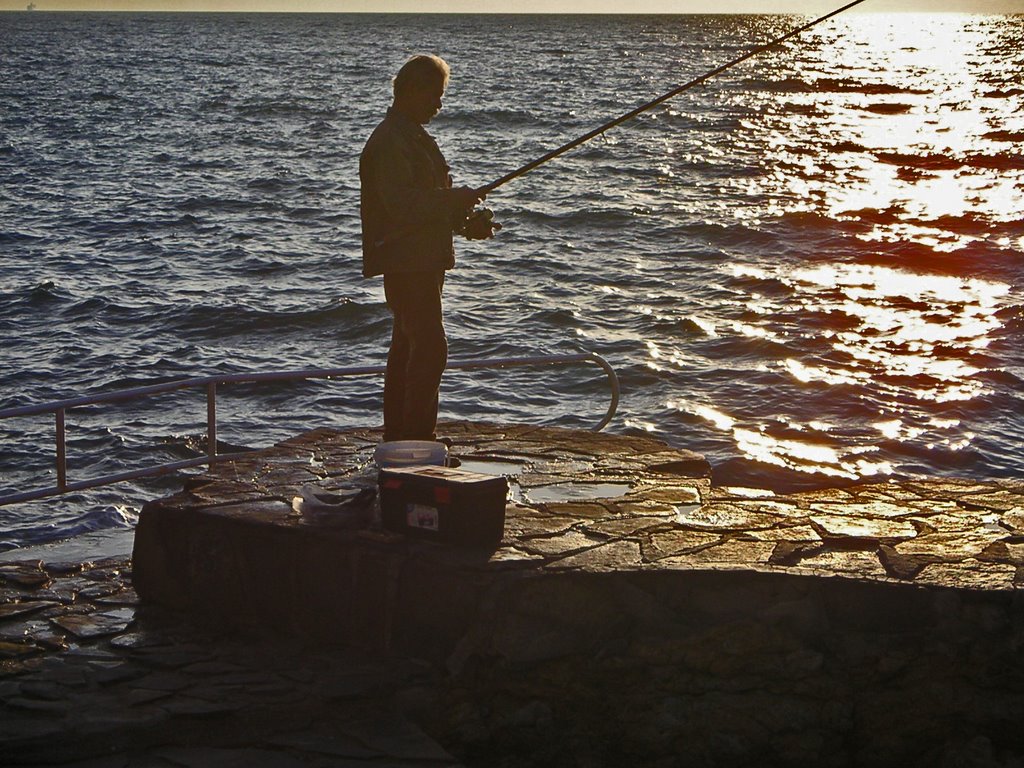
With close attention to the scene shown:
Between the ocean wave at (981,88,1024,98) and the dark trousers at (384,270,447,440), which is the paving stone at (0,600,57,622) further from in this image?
the ocean wave at (981,88,1024,98)

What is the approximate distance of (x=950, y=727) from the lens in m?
5.74

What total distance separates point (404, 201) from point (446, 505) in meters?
1.60

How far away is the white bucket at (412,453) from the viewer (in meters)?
6.96

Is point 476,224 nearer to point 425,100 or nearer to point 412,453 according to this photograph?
point 425,100

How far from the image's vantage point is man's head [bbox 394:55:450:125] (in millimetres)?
6770

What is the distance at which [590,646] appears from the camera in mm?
5949

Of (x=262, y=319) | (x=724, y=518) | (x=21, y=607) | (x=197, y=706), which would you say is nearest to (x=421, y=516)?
(x=197, y=706)

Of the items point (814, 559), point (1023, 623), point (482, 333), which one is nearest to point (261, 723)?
point (814, 559)

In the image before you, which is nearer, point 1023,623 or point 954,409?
point 1023,623

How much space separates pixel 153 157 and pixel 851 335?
2681 centimetres

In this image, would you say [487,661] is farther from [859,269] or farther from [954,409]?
[859,269]

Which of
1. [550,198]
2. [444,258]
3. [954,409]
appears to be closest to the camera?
[444,258]

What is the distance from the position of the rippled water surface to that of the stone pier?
4904 mm

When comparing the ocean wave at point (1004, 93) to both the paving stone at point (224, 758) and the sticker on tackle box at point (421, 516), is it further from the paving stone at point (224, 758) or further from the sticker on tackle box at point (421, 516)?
the paving stone at point (224, 758)
